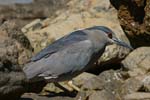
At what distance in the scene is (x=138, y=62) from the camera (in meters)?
7.37

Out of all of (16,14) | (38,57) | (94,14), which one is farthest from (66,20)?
(16,14)

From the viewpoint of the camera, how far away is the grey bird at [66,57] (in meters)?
7.05

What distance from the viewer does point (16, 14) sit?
18203mm

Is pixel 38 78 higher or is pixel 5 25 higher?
pixel 5 25

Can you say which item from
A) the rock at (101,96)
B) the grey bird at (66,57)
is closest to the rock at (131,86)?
the rock at (101,96)

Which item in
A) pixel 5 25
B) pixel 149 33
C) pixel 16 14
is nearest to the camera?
pixel 5 25

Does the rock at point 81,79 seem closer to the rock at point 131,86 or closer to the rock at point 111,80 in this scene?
the rock at point 111,80

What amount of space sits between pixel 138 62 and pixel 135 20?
70 cm

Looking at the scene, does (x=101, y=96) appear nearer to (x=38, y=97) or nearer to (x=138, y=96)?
(x=138, y=96)

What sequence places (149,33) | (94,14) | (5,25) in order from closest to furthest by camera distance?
(5,25), (149,33), (94,14)

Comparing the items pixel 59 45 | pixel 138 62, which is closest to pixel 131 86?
pixel 138 62

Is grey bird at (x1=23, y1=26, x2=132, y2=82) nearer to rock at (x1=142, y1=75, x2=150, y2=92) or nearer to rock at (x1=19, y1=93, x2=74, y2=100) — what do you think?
rock at (x1=19, y1=93, x2=74, y2=100)

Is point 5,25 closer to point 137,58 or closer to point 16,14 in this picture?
point 137,58

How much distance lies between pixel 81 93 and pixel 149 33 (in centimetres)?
144
